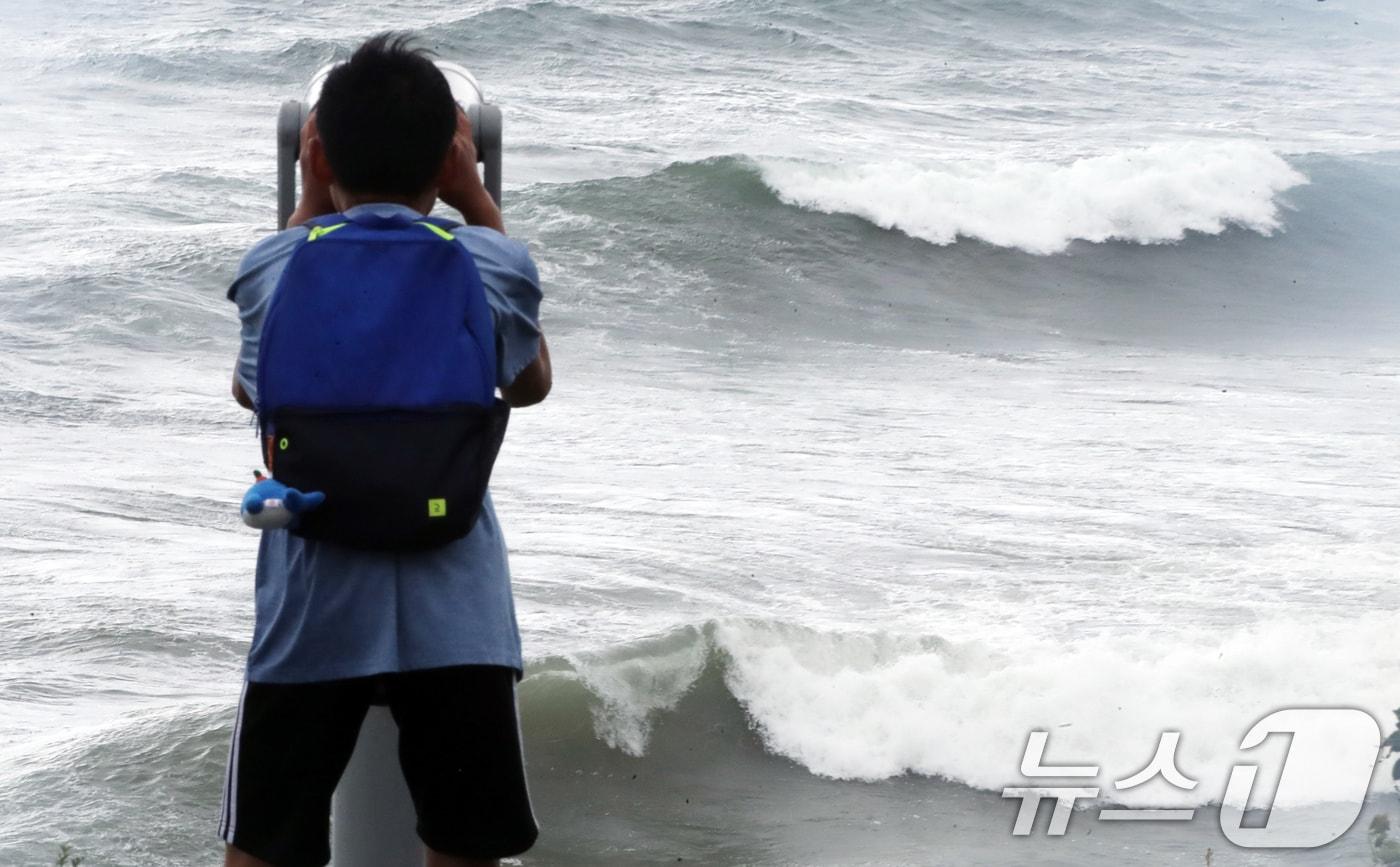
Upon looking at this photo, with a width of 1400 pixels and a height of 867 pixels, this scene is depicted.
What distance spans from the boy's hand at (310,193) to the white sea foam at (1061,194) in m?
15.7

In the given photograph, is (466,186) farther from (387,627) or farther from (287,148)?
(387,627)

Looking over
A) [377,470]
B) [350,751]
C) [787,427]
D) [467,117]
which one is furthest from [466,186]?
[787,427]

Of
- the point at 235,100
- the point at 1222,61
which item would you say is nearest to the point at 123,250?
the point at 235,100

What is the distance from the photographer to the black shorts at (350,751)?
6.64 feet

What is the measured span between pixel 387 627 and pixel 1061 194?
18.0m

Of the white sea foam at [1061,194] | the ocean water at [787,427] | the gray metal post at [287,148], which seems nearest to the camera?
the gray metal post at [287,148]

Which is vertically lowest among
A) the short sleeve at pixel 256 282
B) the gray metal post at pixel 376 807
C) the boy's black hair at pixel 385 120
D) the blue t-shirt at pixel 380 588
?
the gray metal post at pixel 376 807

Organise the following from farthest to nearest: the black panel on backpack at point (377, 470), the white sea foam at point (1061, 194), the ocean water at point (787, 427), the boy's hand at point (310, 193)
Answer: the white sea foam at point (1061, 194) → the ocean water at point (787, 427) → the boy's hand at point (310, 193) → the black panel on backpack at point (377, 470)

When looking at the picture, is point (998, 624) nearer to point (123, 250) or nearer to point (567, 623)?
point (567, 623)

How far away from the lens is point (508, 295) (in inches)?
80.2

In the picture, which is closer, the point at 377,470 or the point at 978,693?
the point at 377,470

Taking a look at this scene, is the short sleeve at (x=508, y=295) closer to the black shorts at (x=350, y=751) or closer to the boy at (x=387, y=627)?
the boy at (x=387, y=627)

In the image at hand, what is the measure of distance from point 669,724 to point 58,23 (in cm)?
Result: 2064

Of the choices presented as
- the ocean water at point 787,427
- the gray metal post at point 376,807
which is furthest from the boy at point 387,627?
the ocean water at point 787,427
